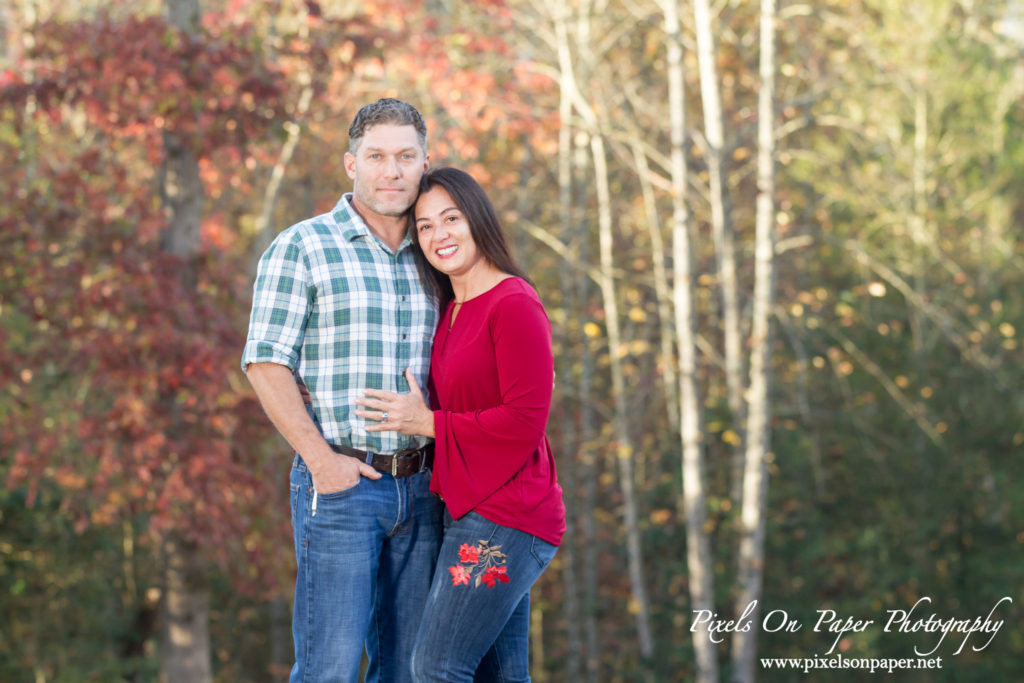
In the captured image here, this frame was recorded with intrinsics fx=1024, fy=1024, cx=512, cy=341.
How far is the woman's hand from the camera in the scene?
96.6 inches

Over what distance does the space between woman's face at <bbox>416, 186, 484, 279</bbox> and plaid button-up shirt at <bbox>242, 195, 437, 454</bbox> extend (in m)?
0.14

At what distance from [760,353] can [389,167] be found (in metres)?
4.66

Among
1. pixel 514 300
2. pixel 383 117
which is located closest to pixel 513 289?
pixel 514 300

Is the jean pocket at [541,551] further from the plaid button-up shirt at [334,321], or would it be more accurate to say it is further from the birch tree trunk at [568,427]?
the birch tree trunk at [568,427]

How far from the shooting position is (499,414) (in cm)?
238

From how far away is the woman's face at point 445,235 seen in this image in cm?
253

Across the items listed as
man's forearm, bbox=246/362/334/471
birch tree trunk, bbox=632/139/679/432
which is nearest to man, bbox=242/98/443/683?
man's forearm, bbox=246/362/334/471

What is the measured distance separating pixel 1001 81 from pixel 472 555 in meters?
9.39

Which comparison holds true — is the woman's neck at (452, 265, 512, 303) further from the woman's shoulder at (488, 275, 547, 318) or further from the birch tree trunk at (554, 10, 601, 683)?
the birch tree trunk at (554, 10, 601, 683)

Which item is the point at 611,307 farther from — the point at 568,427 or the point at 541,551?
the point at 541,551

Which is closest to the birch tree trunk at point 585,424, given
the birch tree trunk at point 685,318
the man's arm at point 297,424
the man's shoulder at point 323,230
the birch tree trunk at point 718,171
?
the birch tree trunk at point 685,318

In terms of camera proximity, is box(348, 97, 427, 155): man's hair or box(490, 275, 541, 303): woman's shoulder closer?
box(490, 275, 541, 303): woman's shoulder

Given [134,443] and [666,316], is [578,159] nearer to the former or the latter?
[666,316]

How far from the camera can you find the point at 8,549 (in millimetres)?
8391
